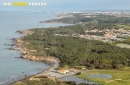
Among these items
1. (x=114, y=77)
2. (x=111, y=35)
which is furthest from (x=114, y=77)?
(x=111, y=35)

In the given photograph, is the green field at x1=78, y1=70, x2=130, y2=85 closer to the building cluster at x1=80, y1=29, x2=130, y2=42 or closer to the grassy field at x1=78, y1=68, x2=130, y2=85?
the grassy field at x1=78, y1=68, x2=130, y2=85

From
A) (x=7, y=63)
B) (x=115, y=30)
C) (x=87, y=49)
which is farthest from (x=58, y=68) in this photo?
(x=115, y=30)

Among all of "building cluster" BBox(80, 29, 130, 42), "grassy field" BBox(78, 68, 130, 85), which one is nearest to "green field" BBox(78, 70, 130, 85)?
"grassy field" BBox(78, 68, 130, 85)

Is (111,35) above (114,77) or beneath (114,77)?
above

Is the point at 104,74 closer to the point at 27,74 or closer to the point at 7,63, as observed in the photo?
the point at 27,74

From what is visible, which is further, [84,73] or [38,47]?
[38,47]

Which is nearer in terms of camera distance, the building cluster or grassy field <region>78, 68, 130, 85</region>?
grassy field <region>78, 68, 130, 85</region>

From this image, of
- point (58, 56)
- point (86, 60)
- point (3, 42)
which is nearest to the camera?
point (86, 60)

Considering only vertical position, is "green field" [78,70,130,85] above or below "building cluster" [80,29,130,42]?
below

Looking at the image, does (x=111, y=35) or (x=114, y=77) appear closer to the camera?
(x=114, y=77)

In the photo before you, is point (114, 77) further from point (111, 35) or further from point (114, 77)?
point (111, 35)

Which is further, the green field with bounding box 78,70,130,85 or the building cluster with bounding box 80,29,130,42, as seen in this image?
the building cluster with bounding box 80,29,130,42
